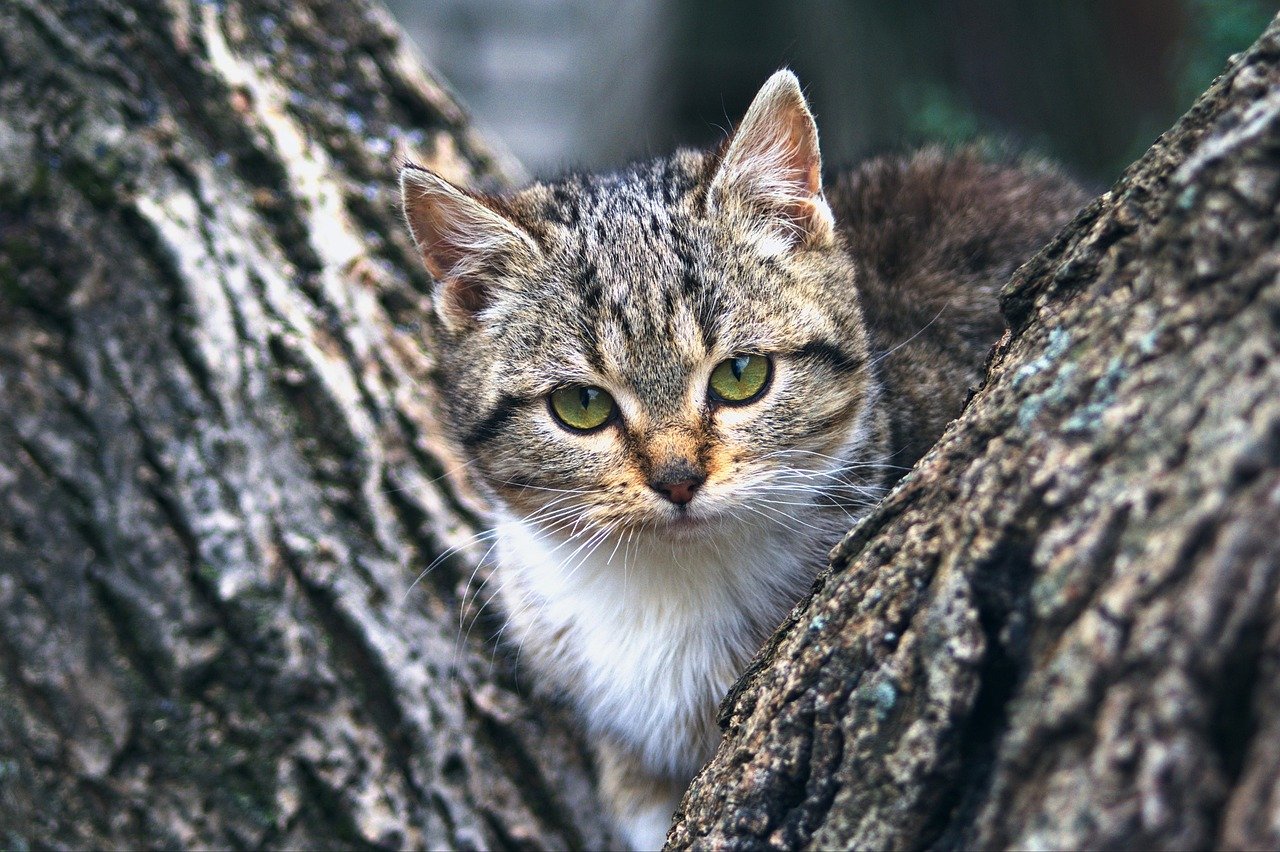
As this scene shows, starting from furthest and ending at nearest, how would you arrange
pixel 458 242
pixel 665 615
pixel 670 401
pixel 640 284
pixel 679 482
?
pixel 458 242
pixel 665 615
pixel 640 284
pixel 670 401
pixel 679 482

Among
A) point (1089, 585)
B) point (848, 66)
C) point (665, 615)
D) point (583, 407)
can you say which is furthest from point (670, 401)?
point (848, 66)

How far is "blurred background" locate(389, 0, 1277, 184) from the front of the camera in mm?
5949

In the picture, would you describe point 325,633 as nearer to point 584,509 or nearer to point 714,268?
point 584,509

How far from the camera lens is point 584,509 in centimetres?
287

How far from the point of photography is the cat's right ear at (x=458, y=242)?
119 inches

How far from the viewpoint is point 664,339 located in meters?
2.84

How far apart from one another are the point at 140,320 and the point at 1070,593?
2411mm

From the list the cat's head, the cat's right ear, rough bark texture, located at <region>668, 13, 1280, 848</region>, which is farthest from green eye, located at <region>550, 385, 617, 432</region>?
rough bark texture, located at <region>668, 13, 1280, 848</region>

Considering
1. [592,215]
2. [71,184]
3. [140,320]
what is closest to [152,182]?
[71,184]

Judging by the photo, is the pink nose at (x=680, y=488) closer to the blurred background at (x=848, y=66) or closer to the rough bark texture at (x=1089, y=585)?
the rough bark texture at (x=1089, y=585)

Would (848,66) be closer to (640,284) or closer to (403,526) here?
(640,284)

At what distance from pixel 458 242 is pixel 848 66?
19.0 feet

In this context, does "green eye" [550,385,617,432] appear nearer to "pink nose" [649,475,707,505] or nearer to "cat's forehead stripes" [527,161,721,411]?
"cat's forehead stripes" [527,161,721,411]

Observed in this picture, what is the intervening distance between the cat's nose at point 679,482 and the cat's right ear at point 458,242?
2.81 feet
